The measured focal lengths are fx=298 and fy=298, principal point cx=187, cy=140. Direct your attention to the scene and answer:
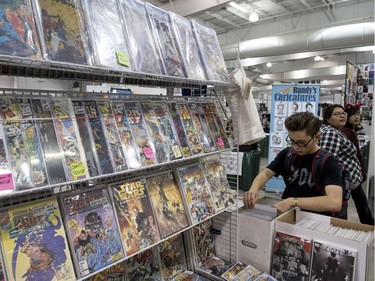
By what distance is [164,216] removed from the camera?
148 centimetres

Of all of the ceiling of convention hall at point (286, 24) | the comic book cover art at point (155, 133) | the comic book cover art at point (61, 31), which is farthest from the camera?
the ceiling of convention hall at point (286, 24)

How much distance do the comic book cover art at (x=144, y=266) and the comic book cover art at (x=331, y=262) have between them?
83 cm

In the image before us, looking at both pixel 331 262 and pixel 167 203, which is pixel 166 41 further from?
pixel 331 262

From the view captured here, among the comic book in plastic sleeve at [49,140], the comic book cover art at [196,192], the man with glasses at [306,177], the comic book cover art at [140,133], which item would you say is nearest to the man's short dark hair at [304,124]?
the man with glasses at [306,177]

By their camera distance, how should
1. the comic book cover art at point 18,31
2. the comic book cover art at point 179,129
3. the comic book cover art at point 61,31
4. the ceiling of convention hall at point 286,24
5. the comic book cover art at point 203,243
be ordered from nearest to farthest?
1. the comic book cover art at point 18,31
2. the comic book cover art at point 61,31
3. the comic book cover art at point 179,129
4. the comic book cover art at point 203,243
5. the ceiling of convention hall at point 286,24

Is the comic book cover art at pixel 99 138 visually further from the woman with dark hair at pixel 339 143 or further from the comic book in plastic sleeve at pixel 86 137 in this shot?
the woman with dark hair at pixel 339 143

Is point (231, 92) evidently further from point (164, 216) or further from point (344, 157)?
point (344, 157)

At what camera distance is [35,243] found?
106 cm

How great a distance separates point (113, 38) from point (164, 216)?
0.86 metres

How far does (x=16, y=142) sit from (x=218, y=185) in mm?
1169

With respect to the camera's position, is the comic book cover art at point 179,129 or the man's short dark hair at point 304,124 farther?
the man's short dark hair at point 304,124

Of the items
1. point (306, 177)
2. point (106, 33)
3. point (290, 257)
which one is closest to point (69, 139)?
point (106, 33)

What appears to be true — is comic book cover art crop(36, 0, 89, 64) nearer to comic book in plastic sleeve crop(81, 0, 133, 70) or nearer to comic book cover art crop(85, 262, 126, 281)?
comic book in plastic sleeve crop(81, 0, 133, 70)

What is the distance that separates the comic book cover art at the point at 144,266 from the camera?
1.57 meters
